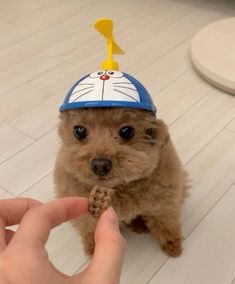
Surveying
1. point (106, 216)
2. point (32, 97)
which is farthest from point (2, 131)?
point (106, 216)

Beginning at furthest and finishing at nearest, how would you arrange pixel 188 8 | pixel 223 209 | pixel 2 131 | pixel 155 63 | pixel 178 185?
pixel 188 8
pixel 155 63
pixel 2 131
pixel 223 209
pixel 178 185

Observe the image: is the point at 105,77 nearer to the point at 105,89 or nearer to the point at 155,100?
the point at 105,89

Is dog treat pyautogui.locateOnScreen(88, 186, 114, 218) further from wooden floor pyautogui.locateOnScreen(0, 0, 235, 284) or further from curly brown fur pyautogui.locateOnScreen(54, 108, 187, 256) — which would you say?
wooden floor pyautogui.locateOnScreen(0, 0, 235, 284)

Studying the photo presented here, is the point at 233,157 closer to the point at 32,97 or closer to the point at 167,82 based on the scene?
the point at 167,82

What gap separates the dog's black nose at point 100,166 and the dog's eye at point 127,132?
8 centimetres

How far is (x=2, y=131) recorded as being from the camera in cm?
147

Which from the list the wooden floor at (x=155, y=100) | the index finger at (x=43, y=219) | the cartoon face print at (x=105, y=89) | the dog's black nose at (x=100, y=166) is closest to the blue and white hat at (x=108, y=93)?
the cartoon face print at (x=105, y=89)

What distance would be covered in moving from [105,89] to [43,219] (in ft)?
1.31

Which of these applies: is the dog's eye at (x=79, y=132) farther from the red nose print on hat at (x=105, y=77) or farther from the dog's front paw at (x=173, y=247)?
the dog's front paw at (x=173, y=247)

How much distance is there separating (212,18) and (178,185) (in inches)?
55.1

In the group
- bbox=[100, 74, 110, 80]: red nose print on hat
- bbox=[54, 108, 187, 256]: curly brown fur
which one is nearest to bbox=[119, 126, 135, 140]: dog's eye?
bbox=[54, 108, 187, 256]: curly brown fur

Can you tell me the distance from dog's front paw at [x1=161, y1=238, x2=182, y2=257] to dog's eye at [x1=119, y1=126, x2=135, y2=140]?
33cm

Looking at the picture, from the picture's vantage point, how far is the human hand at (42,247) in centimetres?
42

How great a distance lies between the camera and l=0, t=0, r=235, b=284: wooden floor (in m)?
1.05
